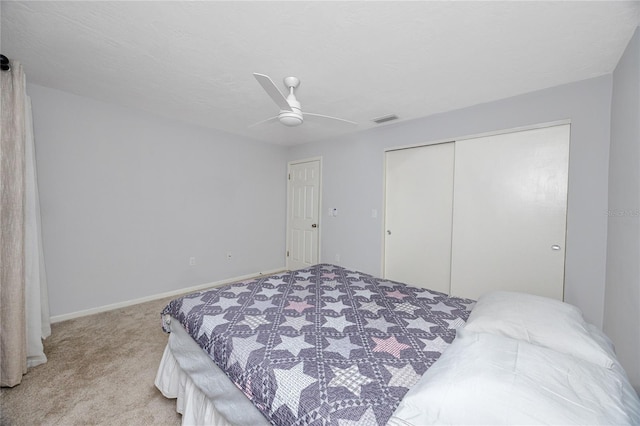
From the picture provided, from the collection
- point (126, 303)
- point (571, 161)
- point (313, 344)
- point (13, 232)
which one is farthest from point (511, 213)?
point (126, 303)

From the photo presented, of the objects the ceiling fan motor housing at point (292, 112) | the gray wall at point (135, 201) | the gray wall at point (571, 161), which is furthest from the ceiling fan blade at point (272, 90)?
the gray wall at point (135, 201)

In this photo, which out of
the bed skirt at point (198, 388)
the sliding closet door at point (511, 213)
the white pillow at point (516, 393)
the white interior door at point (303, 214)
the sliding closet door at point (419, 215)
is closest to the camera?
the white pillow at point (516, 393)

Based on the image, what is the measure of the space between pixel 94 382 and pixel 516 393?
245 centimetres

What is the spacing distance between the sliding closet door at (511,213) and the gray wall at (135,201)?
3.01 meters

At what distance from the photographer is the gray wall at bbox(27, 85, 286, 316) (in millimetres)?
2551

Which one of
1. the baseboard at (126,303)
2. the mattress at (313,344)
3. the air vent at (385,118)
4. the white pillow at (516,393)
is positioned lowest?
the baseboard at (126,303)

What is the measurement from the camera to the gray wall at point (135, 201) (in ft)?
8.37

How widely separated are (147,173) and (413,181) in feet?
10.8

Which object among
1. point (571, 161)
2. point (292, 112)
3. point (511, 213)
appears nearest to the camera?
point (292, 112)

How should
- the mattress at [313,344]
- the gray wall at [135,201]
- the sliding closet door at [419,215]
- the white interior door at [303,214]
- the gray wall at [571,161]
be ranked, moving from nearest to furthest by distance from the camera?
1. the mattress at [313,344]
2. the gray wall at [571,161]
3. the gray wall at [135,201]
4. the sliding closet door at [419,215]
5. the white interior door at [303,214]

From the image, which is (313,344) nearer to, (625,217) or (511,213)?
(625,217)

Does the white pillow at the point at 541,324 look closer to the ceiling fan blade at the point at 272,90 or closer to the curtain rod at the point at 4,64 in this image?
the ceiling fan blade at the point at 272,90

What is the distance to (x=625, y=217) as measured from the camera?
5.35 feet

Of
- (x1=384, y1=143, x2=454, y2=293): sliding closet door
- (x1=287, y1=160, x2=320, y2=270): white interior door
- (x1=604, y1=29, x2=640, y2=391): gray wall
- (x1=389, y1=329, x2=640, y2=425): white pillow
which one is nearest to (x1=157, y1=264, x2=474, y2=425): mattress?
(x1=389, y1=329, x2=640, y2=425): white pillow
